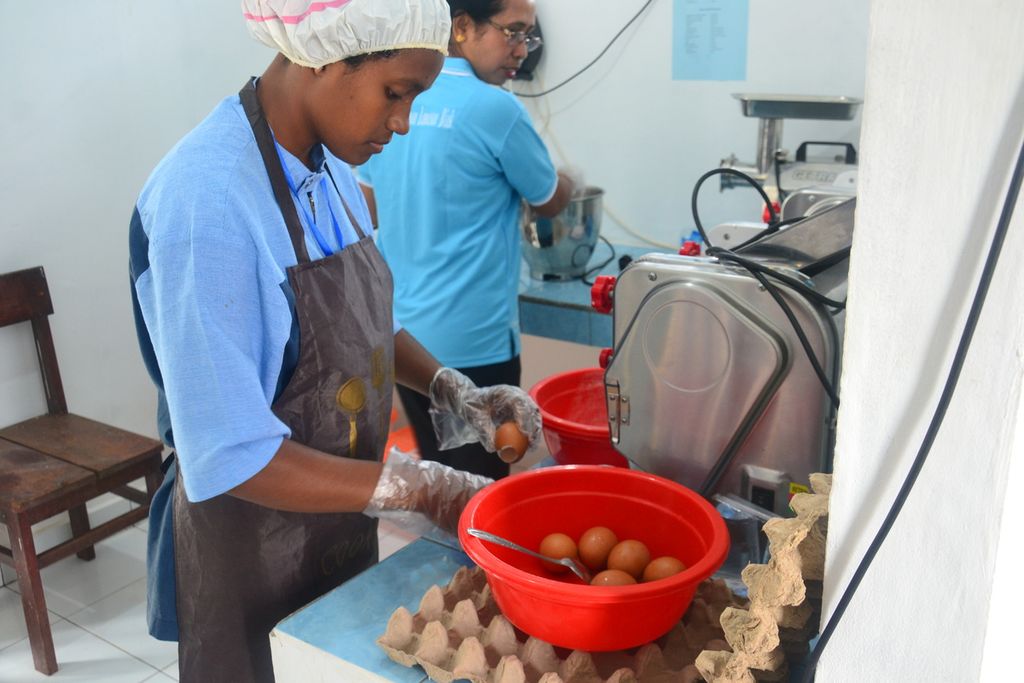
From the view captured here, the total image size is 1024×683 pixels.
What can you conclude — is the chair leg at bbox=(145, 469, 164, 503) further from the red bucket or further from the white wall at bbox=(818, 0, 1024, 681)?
the white wall at bbox=(818, 0, 1024, 681)

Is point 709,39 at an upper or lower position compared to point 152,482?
upper

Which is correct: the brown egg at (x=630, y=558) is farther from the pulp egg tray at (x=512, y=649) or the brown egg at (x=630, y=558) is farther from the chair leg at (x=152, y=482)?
the chair leg at (x=152, y=482)

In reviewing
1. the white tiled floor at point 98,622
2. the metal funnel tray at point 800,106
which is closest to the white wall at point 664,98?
the metal funnel tray at point 800,106

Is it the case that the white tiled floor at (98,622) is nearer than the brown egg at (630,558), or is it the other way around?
the brown egg at (630,558)

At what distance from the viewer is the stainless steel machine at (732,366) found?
1.20 metres

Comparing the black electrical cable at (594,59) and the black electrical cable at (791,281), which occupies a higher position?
the black electrical cable at (594,59)

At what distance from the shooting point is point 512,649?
3.65 feet

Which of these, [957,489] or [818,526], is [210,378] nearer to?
[818,526]

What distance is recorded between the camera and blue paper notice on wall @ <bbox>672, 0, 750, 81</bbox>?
3.14 m

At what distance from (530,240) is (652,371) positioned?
1814 mm

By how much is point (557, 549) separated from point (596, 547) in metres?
0.06

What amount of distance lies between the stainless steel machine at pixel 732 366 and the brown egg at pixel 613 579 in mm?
226

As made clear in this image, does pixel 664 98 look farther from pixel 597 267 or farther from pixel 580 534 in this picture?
pixel 580 534

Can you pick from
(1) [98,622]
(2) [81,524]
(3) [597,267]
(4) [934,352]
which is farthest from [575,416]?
(2) [81,524]
